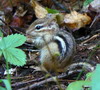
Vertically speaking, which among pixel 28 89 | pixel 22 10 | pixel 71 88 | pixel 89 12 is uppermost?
pixel 22 10

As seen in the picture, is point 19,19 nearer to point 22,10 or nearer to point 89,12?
point 22,10

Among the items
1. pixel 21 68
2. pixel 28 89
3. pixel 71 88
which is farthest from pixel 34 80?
pixel 71 88

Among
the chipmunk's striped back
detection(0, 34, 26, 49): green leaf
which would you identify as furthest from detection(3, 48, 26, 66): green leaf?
the chipmunk's striped back

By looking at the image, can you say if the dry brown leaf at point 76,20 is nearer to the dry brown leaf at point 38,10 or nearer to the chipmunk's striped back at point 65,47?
the dry brown leaf at point 38,10

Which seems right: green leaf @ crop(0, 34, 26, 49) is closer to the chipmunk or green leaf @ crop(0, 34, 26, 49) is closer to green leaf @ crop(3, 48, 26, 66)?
green leaf @ crop(3, 48, 26, 66)

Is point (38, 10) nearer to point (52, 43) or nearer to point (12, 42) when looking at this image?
point (52, 43)
